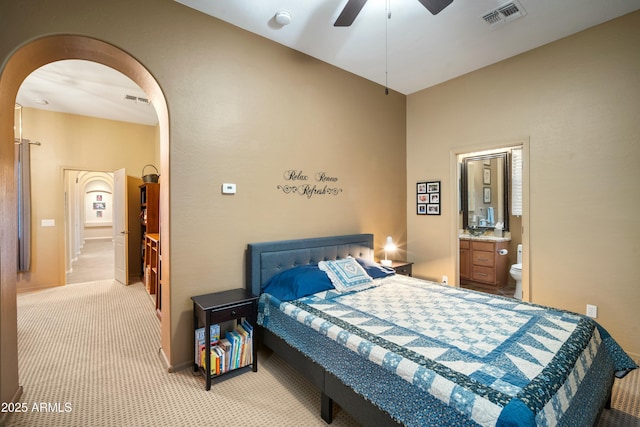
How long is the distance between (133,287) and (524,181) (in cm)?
620

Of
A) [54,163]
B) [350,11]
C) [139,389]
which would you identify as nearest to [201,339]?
[139,389]

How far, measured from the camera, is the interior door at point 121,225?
5191 millimetres

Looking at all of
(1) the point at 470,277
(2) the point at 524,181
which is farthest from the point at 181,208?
(1) the point at 470,277

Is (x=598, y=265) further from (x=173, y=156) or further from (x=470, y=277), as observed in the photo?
(x=173, y=156)

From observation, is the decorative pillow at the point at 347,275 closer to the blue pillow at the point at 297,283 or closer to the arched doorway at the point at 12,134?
the blue pillow at the point at 297,283

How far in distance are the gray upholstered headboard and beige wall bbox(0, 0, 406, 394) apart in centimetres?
14

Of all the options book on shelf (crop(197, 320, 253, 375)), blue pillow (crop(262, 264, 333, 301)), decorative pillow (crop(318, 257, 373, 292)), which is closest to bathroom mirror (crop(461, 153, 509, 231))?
decorative pillow (crop(318, 257, 373, 292))

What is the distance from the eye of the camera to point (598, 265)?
9.43ft

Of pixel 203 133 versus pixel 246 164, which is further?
pixel 246 164

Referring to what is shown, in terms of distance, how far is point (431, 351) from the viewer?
158 centimetres

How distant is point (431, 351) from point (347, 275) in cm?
135

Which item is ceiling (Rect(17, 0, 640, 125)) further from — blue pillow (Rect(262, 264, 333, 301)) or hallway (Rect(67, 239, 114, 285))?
hallway (Rect(67, 239, 114, 285))

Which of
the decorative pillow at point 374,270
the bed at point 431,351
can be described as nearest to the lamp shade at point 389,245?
the decorative pillow at point 374,270

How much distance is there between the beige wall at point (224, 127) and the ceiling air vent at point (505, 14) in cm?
161
